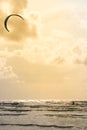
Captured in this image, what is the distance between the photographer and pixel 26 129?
1658 inches

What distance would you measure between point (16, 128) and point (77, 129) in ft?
20.6

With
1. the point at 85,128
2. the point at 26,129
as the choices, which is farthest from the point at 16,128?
the point at 85,128

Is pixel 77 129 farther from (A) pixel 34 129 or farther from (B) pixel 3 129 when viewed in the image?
(B) pixel 3 129

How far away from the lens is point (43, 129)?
42.7 metres

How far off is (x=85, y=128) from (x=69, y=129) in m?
2.07

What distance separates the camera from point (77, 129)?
42.4 meters

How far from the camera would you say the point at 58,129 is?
43.0 metres

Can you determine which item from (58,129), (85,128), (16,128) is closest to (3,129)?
(16,128)

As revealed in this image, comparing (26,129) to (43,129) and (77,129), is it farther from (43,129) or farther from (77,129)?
(77,129)

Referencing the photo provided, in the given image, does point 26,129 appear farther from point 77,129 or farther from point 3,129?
point 77,129

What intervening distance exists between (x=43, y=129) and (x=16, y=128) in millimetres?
2872

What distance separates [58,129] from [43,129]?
61.8 inches

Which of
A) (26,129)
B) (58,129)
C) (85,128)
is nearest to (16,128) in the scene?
(26,129)

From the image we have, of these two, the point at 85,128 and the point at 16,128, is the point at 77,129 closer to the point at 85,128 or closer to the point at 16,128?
the point at 85,128
